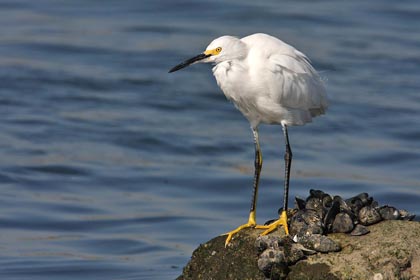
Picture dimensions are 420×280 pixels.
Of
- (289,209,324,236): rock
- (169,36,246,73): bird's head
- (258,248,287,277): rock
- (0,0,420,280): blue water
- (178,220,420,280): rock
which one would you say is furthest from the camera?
(0,0,420,280): blue water

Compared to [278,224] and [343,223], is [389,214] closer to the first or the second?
[343,223]

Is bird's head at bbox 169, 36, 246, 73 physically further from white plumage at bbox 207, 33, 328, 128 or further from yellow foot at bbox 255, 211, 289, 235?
yellow foot at bbox 255, 211, 289, 235

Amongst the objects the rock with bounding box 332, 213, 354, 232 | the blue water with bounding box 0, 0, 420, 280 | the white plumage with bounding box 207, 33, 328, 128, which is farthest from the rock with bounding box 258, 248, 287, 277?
the blue water with bounding box 0, 0, 420, 280

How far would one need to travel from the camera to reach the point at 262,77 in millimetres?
8766

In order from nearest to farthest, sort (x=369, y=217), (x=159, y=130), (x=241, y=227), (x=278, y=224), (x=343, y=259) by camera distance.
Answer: (x=343, y=259), (x=369, y=217), (x=278, y=224), (x=241, y=227), (x=159, y=130)

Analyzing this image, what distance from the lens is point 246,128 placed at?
54.7 ft

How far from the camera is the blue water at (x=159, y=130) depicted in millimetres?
12453

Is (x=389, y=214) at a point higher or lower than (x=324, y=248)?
higher

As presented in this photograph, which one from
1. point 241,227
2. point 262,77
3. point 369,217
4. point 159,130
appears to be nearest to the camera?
point 369,217

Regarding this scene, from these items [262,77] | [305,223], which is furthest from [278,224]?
[262,77]

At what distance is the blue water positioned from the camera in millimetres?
12453

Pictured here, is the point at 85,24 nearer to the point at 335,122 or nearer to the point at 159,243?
the point at 335,122

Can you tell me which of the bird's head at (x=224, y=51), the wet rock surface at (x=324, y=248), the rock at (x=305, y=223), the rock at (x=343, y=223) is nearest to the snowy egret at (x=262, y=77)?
the bird's head at (x=224, y=51)

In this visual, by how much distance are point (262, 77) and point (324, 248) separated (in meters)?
1.72
